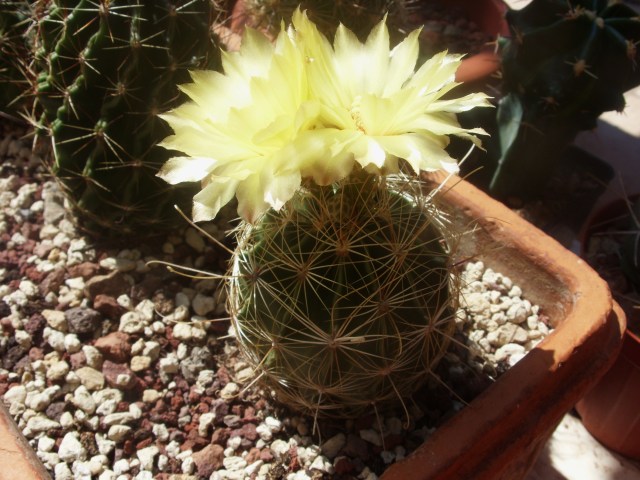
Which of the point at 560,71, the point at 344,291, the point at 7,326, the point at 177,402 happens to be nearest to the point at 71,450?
the point at 177,402

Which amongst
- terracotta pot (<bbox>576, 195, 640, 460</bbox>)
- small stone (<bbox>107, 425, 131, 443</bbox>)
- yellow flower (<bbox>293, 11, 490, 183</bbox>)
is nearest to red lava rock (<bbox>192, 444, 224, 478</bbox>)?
small stone (<bbox>107, 425, 131, 443</bbox>)

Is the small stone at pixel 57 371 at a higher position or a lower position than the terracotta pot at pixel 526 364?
lower

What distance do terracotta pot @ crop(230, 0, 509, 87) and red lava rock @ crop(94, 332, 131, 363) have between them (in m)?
0.68

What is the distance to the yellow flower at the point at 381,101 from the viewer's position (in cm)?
70

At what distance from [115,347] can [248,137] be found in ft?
1.92

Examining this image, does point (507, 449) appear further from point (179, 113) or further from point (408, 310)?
point (179, 113)

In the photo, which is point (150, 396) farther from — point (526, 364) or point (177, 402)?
point (526, 364)

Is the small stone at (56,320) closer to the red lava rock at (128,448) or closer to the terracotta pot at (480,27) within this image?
the red lava rock at (128,448)

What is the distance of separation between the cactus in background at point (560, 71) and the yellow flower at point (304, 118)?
0.67m

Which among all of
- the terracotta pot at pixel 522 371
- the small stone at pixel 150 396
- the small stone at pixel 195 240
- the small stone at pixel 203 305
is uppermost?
the terracotta pot at pixel 522 371

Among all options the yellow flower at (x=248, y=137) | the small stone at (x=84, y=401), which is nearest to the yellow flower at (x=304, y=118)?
the yellow flower at (x=248, y=137)

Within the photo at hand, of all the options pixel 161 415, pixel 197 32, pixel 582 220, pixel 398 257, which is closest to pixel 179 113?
pixel 398 257

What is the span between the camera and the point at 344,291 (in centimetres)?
86

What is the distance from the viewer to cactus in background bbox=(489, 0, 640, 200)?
1.34 meters
